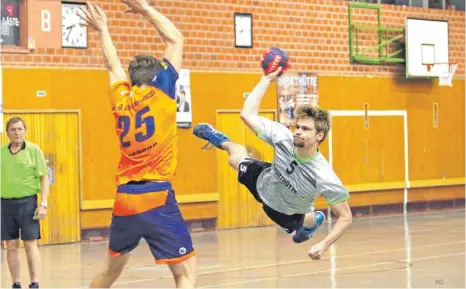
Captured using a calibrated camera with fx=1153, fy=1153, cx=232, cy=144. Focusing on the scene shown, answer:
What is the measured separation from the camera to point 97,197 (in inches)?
991

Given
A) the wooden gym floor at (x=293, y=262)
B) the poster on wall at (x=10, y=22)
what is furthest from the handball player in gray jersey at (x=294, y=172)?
the poster on wall at (x=10, y=22)

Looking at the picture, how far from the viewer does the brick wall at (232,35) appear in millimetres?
25234

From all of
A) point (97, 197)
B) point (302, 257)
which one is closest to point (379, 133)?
point (97, 197)

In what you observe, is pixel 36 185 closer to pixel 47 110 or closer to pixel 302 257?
pixel 302 257

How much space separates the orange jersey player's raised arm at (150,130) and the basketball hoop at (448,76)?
23557 mm

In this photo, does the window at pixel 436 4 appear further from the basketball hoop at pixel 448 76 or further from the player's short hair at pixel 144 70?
the player's short hair at pixel 144 70

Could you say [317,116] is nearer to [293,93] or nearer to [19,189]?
[19,189]

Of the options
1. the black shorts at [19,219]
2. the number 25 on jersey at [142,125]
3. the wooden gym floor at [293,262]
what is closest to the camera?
the number 25 on jersey at [142,125]

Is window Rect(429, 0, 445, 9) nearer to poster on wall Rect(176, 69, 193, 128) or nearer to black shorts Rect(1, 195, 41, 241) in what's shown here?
poster on wall Rect(176, 69, 193, 128)

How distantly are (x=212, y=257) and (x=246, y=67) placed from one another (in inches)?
336

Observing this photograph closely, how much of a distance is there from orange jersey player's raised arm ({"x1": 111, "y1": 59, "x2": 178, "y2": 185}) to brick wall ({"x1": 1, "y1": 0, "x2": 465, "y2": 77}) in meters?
14.3

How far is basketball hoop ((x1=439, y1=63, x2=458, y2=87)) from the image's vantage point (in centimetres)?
3250


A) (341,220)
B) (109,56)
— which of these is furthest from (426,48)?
(109,56)

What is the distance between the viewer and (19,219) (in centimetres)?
1523
